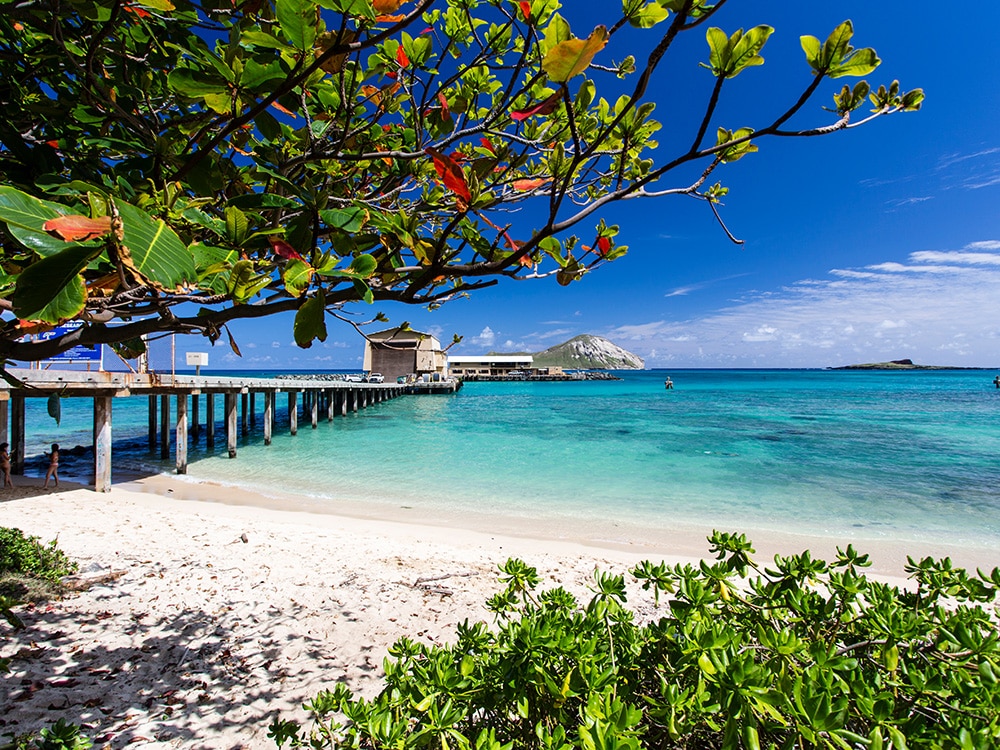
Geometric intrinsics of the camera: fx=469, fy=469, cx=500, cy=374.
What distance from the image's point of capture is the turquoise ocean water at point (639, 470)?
35.5ft

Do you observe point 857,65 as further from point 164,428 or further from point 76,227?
point 164,428

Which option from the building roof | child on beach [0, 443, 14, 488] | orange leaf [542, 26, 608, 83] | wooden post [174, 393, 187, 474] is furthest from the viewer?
the building roof

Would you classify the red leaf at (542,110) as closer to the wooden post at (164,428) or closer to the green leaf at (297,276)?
the green leaf at (297,276)

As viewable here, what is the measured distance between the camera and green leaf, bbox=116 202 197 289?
72 cm

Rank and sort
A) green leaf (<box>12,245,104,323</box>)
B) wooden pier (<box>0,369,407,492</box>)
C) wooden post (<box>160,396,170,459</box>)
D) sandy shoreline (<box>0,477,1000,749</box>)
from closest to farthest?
green leaf (<box>12,245,104,323</box>) → sandy shoreline (<box>0,477,1000,749</box>) → wooden pier (<box>0,369,407,492</box>) → wooden post (<box>160,396,170,459</box>)

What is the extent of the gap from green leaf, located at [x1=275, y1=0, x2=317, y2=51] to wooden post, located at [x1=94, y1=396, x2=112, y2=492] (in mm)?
11918

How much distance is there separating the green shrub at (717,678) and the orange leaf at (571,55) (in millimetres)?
1346

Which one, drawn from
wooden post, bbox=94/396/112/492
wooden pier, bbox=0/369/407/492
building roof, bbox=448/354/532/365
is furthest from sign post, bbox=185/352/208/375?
building roof, bbox=448/354/532/365

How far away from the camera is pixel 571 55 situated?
83 cm

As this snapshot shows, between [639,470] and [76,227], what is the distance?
16.0 m

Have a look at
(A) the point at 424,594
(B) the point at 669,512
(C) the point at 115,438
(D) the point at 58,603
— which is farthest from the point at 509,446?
(C) the point at 115,438

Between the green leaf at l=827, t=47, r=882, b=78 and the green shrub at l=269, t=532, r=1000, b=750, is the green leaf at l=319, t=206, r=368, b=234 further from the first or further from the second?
the green shrub at l=269, t=532, r=1000, b=750

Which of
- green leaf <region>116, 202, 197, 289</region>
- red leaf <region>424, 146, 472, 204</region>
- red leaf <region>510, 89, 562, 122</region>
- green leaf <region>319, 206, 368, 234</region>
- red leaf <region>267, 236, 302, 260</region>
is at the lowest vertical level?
green leaf <region>116, 202, 197, 289</region>

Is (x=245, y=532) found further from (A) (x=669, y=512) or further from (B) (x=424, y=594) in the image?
(A) (x=669, y=512)
